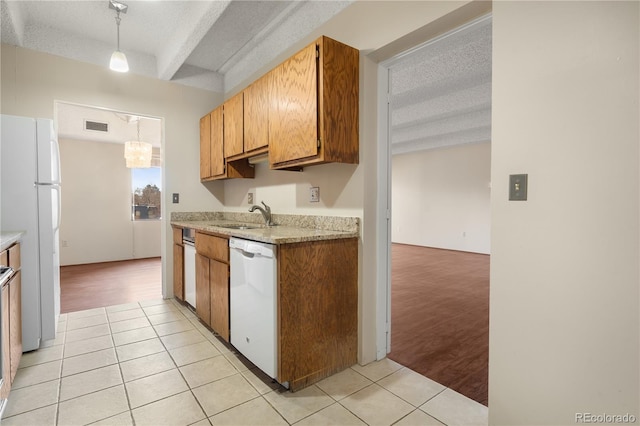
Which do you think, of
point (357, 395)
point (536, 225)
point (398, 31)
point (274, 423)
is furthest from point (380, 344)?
point (398, 31)

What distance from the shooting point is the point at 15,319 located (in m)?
1.90

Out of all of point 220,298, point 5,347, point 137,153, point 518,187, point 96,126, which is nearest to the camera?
point 518,187

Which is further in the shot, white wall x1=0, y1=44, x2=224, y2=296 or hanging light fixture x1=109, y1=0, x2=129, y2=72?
white wall x1=0, y1=44, x2=224, y2=296

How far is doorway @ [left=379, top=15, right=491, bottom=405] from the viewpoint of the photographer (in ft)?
7.26

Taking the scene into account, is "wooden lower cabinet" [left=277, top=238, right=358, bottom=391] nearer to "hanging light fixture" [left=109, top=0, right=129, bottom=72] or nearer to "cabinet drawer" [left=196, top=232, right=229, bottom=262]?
"cabinet drawer" [left=196, top=232, right=229, bottom=262]

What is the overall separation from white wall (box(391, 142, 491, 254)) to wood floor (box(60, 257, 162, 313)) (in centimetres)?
493

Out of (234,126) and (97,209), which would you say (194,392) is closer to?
(234,126)

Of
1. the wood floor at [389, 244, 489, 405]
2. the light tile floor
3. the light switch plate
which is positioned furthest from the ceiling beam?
the wood floor at [389, 244, 489, 405]

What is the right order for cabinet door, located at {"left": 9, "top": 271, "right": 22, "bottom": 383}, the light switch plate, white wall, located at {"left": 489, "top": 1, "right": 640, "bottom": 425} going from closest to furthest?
white wall, located at {"left": 489, "top": 1, "right": 640, "bottom": 425}, the light switch plate, cabinet door, located at {"left": 9, "top": 271, "right": 22, "bottom": 383}

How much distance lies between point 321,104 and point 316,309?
1267 millimetres

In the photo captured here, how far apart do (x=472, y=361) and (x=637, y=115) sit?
5.81 ft

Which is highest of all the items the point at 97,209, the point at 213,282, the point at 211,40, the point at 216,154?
the point at 211,40

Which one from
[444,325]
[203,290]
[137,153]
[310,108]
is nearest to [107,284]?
[137,153]

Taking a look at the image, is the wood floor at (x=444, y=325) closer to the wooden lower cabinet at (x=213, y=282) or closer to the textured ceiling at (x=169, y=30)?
the wooden lower cabinet at (x=213, y=282)
